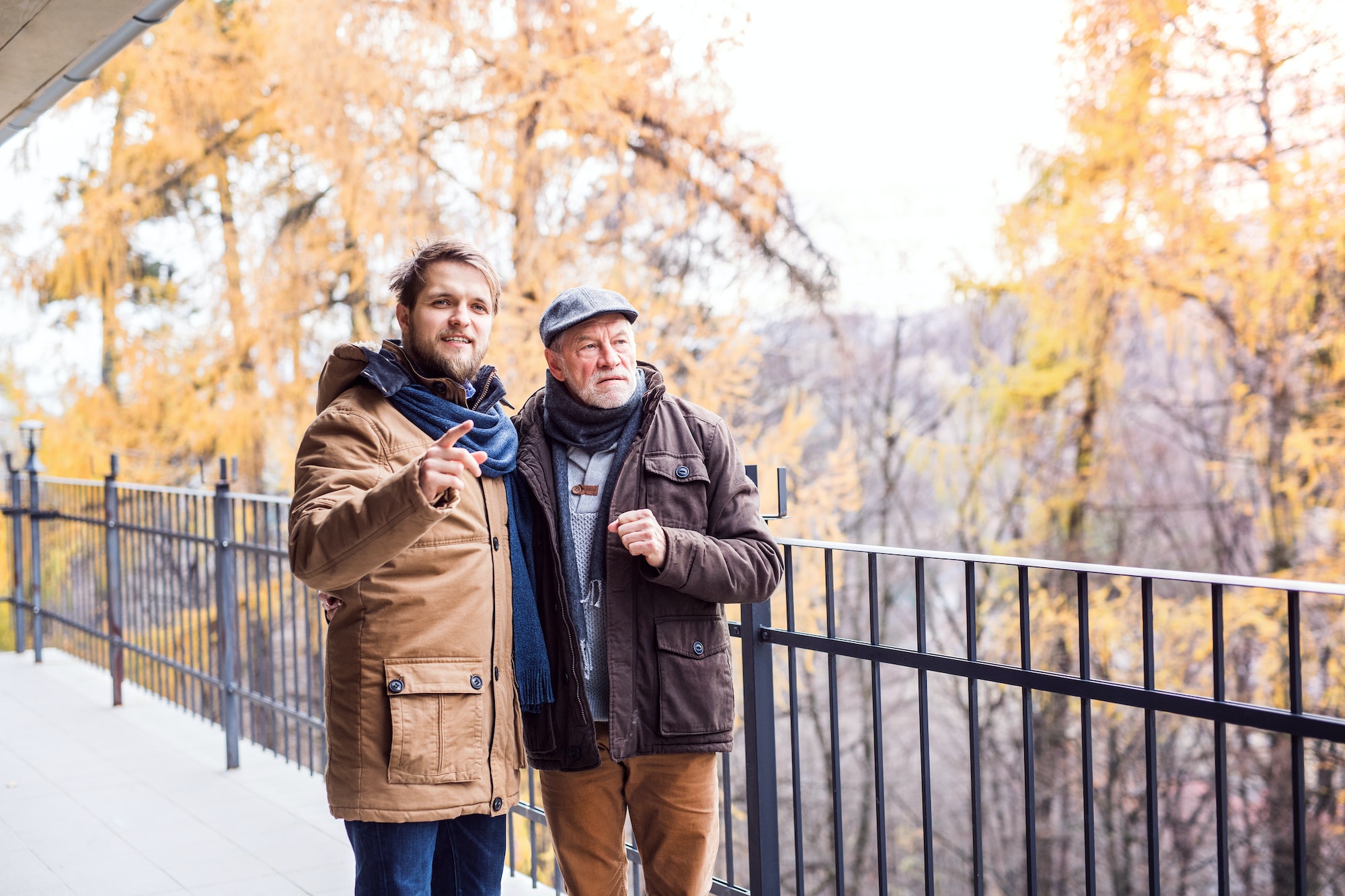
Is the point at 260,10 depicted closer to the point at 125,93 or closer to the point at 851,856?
the point at 125,93

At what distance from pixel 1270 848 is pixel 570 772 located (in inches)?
333

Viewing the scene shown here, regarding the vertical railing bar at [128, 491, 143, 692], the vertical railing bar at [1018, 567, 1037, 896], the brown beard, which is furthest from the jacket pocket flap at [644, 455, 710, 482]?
the vertical railing bar at [128, 491, 143, 692]

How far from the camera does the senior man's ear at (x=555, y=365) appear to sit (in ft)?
6.70

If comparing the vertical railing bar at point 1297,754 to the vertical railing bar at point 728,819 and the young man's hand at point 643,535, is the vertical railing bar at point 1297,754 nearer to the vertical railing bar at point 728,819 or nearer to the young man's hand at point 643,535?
the young man's hand at point 643,535

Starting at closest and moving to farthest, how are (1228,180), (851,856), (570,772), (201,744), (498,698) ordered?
1. (498,698)
2. (570,772)
3. (201,744)
4. (1228,180)
5. (851,856)

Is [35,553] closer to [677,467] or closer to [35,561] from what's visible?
[35,561]

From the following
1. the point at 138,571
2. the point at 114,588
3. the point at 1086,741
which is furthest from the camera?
the point at 138,571

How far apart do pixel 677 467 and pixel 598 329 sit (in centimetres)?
31

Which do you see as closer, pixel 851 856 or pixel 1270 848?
pixel 1270 848

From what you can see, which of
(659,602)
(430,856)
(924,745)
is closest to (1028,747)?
(924,745)

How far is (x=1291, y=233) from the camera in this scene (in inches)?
323

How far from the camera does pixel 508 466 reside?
1.96 m

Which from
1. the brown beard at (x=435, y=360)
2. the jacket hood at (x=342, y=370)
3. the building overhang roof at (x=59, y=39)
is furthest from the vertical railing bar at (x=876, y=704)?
the building overhang roof at (x=59, y=39)

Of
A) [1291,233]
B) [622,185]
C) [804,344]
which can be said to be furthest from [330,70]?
[1291,233]
